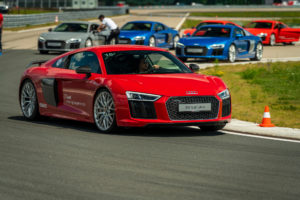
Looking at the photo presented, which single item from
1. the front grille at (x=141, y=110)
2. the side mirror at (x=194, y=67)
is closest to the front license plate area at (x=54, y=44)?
the side mirror at (x=194, y=67)

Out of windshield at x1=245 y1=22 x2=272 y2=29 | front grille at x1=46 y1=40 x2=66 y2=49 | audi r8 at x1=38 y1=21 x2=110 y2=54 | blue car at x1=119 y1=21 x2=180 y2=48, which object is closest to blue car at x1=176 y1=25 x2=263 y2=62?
blue car at x1=119 y1=21 x2=180 y2=48

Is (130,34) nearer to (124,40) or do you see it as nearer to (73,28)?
(124,40)

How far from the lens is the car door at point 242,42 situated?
79.4ft

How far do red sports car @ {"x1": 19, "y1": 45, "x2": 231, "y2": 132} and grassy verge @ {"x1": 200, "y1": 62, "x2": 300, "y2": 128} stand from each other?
1925 millimetres

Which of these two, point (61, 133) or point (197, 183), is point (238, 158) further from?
point (61, 133)

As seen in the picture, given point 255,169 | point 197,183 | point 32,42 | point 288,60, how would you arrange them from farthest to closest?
point 32,42
point 288,60
point 255,169
point 197,183

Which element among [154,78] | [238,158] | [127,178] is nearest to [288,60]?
[154,78]

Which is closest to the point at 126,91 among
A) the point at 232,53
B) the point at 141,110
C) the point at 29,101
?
the point at 141,110

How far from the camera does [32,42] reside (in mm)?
35844

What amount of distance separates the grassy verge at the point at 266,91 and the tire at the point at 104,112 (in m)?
2.97

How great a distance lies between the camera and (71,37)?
27.7 m

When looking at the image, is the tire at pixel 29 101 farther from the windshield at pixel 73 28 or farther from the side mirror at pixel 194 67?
the windshield at pixel 73 28

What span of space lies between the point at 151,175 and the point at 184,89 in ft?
9.28

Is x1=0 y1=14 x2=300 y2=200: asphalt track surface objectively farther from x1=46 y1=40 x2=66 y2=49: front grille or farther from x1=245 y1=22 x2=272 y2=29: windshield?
x1=245 y1=22 x2=272 y2=29: windshield
